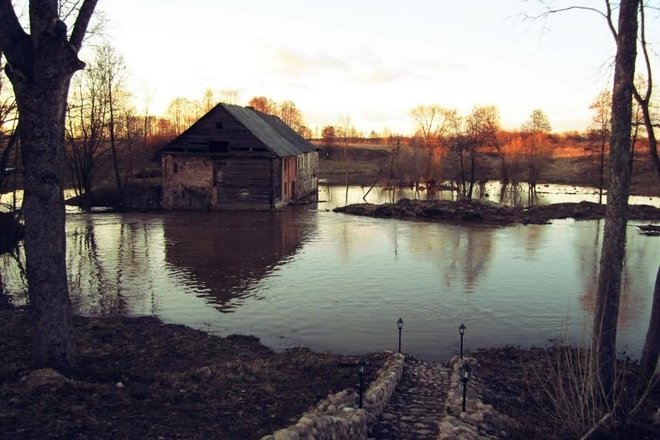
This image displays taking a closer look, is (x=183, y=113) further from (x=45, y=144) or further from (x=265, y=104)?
(x=45, y=144)

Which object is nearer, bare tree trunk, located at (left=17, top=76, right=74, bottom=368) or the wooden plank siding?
bare tree trunk, located at (left=17, top=76, right=74, bottom=368)

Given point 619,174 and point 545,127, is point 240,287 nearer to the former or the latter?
point 619,174

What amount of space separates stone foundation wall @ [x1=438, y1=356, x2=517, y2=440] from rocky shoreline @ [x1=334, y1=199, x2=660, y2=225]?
29.7 metres

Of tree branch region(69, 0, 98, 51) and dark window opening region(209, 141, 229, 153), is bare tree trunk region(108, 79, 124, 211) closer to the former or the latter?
dark window opening region(209, 141, 229, 153)

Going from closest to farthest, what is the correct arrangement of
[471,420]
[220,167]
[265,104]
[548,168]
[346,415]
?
[346,415], [471,420], [220,167], [548,168], [265,104]

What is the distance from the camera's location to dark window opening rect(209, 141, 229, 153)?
3932 centimetres

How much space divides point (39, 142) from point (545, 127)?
93894mm

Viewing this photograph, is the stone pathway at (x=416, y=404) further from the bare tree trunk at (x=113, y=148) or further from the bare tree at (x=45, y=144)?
the bare tree trunk at (x=113, y=148)

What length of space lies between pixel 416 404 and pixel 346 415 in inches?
82.7

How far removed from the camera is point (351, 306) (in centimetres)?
1673

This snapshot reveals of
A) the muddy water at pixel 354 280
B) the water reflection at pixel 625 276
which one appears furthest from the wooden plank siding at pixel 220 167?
the water reflection at pixel 625 276

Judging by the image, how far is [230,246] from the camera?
2677 cm

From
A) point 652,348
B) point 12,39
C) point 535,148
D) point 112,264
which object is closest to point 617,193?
point 652,348

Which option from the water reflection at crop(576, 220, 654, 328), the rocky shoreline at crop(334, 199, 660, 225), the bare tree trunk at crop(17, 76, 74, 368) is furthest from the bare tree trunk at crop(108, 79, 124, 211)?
the bare tree trunk at crop(17, 76, 74, 368)
